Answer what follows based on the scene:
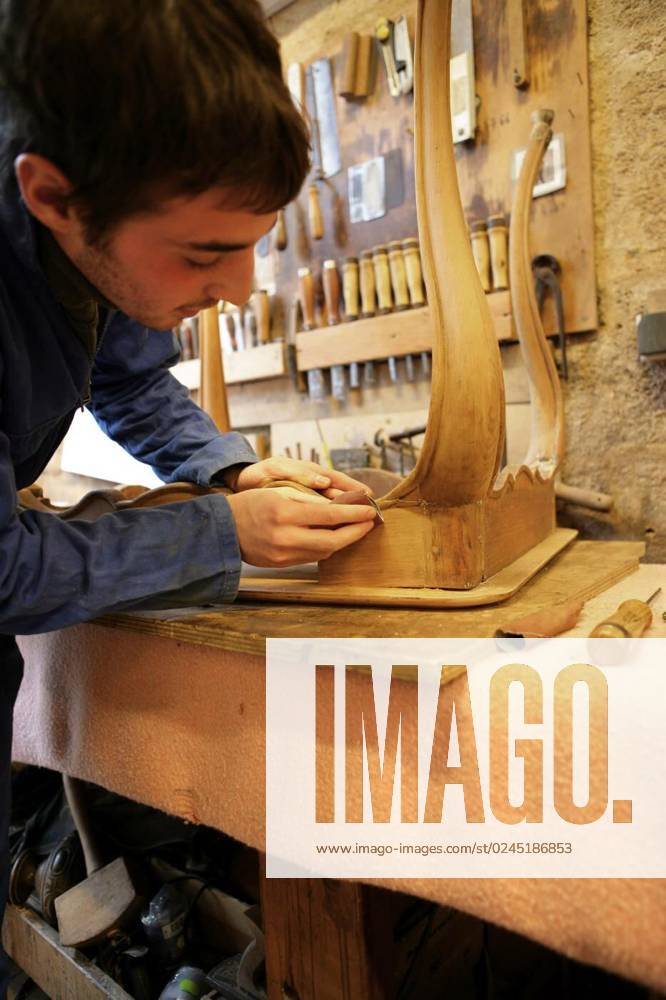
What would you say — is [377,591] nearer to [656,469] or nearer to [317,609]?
[317,609]

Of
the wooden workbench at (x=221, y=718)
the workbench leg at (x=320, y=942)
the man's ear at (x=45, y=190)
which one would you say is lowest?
the workbench leg at (x=320, y=942)

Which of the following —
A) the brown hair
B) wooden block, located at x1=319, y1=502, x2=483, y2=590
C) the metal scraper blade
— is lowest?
wooden block, located at x1=319, y1=502, x2=483, y2=590

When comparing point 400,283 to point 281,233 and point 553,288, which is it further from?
point 281,233

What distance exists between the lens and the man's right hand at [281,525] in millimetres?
693

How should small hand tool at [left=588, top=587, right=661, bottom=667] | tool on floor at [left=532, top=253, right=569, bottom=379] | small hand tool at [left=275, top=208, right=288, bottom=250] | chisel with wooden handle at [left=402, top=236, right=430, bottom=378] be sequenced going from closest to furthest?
small hand tool at [left=588, top=587, right=661, bottom=667], tool on floor at [left=532, top=253, right=569, bottom=379], chisel with wooden handle at [left=402, top=236, right=430, bottom=378], small hand tool at [left=275, top=208, right=288, bottom=250]

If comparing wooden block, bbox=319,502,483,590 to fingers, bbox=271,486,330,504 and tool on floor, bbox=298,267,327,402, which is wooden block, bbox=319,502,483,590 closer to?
fingers, bbox=271,486,330,504

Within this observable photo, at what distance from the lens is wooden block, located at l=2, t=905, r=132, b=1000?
104 centimetres

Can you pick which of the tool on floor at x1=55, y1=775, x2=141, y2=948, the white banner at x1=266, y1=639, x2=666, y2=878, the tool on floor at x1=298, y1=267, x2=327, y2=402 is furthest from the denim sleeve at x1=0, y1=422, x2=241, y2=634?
the tool on floor at x1=298, y1=267, x2=327, y2=402

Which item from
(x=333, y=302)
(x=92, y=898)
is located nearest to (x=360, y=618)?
(x=92, y=898)

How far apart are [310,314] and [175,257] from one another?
1426 millimetres

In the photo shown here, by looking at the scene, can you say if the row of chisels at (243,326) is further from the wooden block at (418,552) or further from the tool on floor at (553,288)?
the wooden block at (418,552)

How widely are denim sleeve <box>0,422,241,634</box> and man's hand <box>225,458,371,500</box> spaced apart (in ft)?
0.54

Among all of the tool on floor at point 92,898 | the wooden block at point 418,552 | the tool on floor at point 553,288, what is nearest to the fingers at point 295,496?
the wooden block at point 418,552

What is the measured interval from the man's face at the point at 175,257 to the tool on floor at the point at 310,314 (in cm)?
131
